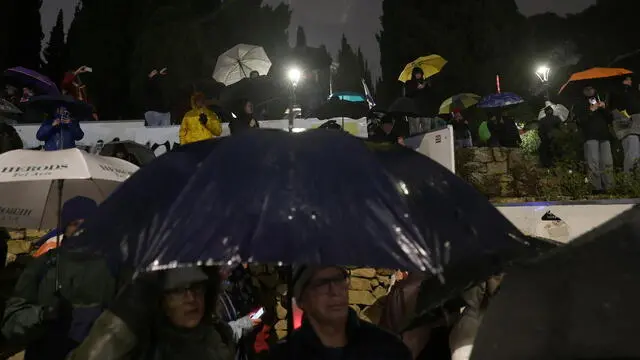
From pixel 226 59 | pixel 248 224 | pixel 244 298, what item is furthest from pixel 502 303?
pixel 226 59

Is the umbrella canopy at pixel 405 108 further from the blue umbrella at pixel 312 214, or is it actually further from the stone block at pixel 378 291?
the blue umbrella at pixel 312 214

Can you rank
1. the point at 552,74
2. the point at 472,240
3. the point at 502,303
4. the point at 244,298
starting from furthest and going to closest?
1. the point at 552,74
2. the point at 244,298
3. the point at 472,240
4. the point at 502,303

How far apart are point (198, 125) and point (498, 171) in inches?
209

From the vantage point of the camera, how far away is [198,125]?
7.95 m

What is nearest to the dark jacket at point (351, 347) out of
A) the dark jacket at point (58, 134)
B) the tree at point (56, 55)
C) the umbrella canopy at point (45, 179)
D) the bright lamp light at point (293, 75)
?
the umbrella canopy at point (45, 179)

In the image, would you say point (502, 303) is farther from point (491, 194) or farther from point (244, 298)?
point (491, 194)

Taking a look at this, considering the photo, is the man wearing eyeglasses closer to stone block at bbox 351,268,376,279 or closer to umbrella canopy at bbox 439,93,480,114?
stone block at bbox 351,268,376,279

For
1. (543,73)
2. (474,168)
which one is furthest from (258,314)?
(543,73)

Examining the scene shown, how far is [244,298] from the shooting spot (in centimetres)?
489

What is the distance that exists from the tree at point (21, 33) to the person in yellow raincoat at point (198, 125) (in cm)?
1528

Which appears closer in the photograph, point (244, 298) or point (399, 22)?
point (244, 298)

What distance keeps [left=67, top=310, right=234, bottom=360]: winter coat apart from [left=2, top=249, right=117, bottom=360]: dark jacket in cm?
97

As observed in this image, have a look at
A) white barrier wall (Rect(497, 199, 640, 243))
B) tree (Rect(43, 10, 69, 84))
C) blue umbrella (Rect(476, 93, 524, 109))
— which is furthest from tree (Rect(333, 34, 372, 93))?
white barrier wall (Rect(497, 199, 640, 243))

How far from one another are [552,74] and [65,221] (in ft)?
85.4
